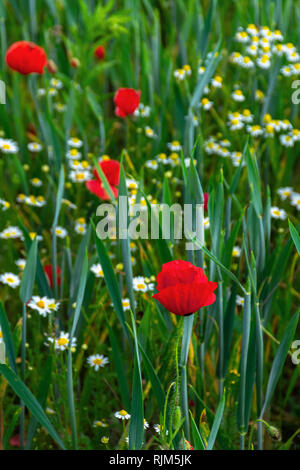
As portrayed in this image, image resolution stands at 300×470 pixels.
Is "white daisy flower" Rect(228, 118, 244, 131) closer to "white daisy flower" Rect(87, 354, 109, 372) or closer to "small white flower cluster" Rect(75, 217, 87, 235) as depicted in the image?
"small white flower cluster" Rect(75, 217, 87, 235)

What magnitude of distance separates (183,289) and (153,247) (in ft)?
1.66

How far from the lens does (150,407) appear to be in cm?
103

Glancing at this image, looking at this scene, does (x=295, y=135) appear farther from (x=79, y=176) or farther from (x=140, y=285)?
(x=140, y=285)

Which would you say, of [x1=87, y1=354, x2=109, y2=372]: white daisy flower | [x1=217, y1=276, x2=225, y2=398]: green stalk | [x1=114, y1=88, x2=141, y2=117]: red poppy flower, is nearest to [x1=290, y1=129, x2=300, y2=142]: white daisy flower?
[x1=114, y1=88, x2=141, y2=117]: red poppy flower

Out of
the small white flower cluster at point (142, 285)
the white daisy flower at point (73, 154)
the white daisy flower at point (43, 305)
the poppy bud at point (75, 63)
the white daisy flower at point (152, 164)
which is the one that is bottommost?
the white daisy flower at point (43, 305)

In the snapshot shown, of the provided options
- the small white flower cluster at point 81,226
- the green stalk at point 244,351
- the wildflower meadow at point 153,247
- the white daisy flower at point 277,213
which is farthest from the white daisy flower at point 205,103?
the green stalk at point 244,351

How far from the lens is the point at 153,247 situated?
49.1 inches

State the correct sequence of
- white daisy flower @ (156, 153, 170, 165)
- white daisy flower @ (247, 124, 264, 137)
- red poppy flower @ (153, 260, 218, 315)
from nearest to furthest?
red poppy flower @ (153, 260, 218, 315)
white daisy flower @ (156, 153, 170, 165)
white daisy flower @ (247, 124, 264, 137)

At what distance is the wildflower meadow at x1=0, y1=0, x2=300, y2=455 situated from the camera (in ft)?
3.06

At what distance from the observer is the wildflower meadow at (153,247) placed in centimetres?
93

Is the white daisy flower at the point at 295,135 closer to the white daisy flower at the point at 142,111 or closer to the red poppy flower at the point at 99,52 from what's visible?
the white daisy flower at the point at 142,111

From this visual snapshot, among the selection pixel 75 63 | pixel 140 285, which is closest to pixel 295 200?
pixel 140 285

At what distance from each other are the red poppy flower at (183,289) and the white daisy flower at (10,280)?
0.49 metres
